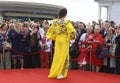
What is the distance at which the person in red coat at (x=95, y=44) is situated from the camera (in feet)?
35.0

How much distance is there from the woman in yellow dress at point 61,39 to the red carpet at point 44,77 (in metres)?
0.29

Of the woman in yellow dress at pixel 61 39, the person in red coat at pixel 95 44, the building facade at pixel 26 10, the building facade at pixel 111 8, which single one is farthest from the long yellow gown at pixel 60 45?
the building facade at pixel 26 10

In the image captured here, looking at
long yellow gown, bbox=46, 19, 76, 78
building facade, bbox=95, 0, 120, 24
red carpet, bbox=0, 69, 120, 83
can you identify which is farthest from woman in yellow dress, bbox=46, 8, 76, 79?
building facade, bbox=95, 0, 120, 24

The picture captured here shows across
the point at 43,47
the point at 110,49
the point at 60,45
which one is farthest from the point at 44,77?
the point at 110,49

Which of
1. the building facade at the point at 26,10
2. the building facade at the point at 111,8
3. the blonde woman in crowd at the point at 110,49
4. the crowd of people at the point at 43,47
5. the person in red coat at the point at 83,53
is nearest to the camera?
the blonde woman in crowd at the point at 110,49

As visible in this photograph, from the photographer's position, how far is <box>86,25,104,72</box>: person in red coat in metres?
10.7

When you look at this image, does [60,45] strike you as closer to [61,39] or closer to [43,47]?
[61,39]

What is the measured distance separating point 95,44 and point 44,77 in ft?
7.43

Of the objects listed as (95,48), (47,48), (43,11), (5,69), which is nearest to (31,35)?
(47,48)

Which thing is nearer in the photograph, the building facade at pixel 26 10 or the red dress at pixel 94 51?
the red dress at pixel 94 51

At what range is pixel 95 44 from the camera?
35.3ft

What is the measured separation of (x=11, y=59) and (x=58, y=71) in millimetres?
2367

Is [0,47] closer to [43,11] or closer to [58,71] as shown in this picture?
[58,71]

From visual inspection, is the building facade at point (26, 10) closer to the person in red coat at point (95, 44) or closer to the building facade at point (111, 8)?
the building facade at point (111, 8)
